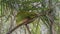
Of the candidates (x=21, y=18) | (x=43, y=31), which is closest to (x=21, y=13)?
(x=21, y=18)

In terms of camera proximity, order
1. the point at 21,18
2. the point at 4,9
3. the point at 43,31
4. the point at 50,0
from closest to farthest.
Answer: the point at 21,18, the point at 50,0, the point at 4,9, the point at 43,31

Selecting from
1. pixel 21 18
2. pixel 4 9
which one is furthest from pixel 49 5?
pixel 4 9

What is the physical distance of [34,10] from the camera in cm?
58

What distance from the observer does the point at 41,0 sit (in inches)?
23.9

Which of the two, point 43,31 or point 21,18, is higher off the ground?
point 21,18

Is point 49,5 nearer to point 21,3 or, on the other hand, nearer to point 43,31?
point 21,3

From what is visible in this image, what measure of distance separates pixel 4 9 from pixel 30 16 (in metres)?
0.29

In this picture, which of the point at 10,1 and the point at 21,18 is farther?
the point at 10,1

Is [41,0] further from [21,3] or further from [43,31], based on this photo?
[43,31]

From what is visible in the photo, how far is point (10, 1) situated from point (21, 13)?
16cm

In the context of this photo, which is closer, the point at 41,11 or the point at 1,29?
Result: the point at 41,11

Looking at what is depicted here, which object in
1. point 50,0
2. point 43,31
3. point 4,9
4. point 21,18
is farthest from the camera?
point 43,31

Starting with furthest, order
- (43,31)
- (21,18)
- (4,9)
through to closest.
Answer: (43,31), (4,9), (21,18)

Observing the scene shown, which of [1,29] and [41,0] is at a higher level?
[41,0]
